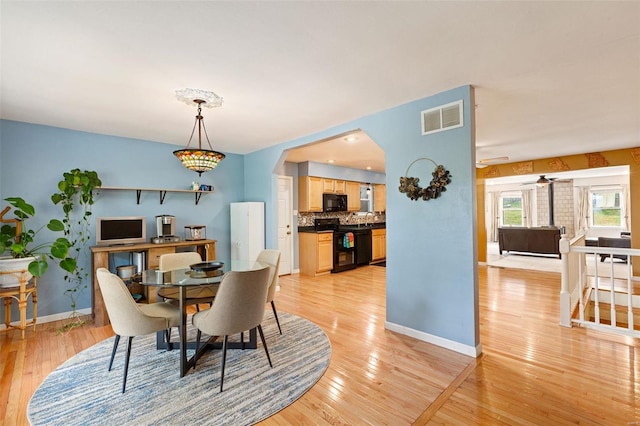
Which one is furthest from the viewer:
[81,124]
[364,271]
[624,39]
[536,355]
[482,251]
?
[482,251]

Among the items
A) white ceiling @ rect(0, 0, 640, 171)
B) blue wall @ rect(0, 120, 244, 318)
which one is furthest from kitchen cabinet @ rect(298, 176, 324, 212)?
white ceiling @ rect(0, 0, 640, 171)

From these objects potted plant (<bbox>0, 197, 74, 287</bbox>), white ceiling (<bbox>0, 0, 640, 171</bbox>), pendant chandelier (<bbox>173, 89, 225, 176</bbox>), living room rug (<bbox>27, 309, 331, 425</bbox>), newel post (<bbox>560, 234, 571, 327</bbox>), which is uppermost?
white ceiling (<bbox>0, 0, 640, 171</bbox>)

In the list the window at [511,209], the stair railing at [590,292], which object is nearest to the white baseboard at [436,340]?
the stair railing at [590,292]

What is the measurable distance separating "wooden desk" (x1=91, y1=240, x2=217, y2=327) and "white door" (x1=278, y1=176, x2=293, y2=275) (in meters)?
1.80

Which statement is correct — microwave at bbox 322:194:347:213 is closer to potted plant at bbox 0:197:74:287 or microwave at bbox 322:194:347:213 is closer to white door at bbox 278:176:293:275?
white door at bbox 278:176:293:275

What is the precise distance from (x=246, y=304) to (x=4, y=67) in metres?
2.58

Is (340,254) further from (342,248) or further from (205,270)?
(205,270)

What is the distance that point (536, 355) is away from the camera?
2.68 meters

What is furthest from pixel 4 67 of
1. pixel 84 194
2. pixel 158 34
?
pixel 84 194

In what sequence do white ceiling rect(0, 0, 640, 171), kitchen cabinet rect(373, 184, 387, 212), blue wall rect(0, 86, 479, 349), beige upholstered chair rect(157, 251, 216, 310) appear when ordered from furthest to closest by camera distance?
1. kitchen cabinet rect(373, 184, 387, 212)
2. blue wall rect(0, 86, 479, 349)
3. beige upholstered chair rect(157, 251, 216, 310)
4. white ceiling rect(0, 0, 640, 171)

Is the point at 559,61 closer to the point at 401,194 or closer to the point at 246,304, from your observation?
the point at 401,194

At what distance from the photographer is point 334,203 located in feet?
22.9

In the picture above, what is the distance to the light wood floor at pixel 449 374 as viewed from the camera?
1.91 metres

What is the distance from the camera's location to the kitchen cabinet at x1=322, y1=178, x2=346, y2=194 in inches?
267
